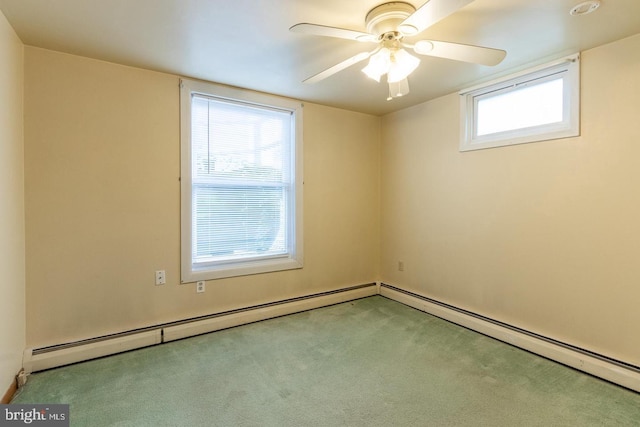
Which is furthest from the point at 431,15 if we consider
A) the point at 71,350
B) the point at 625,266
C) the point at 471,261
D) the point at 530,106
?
the point at 71,350

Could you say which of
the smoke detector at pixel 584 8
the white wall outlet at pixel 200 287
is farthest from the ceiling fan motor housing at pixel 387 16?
the white wall outlet at pixel 200 287

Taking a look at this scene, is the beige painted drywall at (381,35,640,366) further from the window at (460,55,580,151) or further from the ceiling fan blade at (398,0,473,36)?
the ceiling fan blade at (398,0,473,36)

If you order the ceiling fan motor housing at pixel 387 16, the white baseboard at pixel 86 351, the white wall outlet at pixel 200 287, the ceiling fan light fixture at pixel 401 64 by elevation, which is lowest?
the white baseboard at pixel 86 351

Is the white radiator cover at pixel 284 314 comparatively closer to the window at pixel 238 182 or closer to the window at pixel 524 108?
the window at pixel 238 182

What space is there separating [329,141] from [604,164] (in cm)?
242

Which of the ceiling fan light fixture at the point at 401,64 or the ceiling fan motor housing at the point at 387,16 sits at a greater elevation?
the ceiling fan motor housing at the point at 387,16

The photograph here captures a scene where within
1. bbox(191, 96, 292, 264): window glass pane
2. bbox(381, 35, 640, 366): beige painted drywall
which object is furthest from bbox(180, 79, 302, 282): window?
bbox(381, 35, 640, 366): beige painted drywall

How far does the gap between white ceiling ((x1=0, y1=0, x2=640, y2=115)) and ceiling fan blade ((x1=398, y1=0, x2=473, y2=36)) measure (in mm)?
268

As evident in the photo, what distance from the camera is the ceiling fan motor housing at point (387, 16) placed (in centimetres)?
169

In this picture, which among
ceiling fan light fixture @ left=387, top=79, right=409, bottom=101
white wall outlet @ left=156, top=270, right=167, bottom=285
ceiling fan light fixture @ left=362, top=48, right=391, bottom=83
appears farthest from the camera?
white wall outlet @ left=156, top=270, right=167, bottom=285

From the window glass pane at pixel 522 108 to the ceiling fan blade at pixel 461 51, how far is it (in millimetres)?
1062

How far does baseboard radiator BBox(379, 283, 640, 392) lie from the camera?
6.77 ft

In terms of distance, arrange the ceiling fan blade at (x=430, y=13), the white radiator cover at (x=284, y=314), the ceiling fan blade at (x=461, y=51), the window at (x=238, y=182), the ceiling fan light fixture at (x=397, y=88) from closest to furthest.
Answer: the ceiling fan blade at (x=430, y=13) < the ceiling fan blade at (x=461, y=51) < the ceiling fan light fixture at (x=397, y=88) < the white radiator cover at (x=284, y=314) < the window at (x=238, y=182)

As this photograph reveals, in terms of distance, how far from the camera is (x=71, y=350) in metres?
2.31
